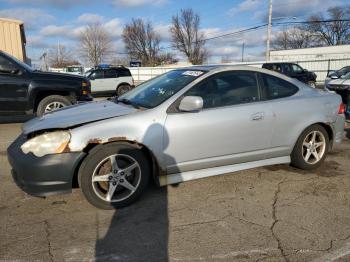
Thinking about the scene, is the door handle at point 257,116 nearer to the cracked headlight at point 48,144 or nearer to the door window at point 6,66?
the cracked headlight at point 48,144

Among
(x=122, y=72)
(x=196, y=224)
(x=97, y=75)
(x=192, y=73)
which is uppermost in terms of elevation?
(x=122, y=72)

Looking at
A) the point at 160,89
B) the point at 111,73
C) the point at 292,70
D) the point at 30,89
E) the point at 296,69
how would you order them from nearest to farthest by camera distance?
1. the point at 160,89
2. the point at 30,89
3. the point at 111,73
4. the point at 292,70
5. the point at 296,69

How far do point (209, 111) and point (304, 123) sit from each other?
1.52 metres

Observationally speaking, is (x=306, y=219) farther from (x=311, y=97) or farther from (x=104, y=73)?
(x=104, y=73)

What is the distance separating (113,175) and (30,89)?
514 centimetres

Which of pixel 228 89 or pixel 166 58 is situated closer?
pixel 228 89

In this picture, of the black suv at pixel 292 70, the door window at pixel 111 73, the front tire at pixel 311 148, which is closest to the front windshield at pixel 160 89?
the front tire at pixel 311 148

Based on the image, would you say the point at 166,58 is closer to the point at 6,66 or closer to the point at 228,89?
the point at 6,66

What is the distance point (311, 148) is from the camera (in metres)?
5.09

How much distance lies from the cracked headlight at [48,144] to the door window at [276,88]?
2657mm

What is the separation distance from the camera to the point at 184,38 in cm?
6575

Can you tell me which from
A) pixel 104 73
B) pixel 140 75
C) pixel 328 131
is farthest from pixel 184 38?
pixel 328 131

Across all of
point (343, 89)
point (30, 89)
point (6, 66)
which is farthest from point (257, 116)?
point (6, 66)

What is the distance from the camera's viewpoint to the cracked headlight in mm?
3596
